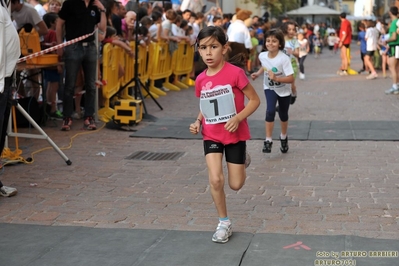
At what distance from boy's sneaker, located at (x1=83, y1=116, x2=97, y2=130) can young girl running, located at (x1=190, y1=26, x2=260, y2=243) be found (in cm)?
609

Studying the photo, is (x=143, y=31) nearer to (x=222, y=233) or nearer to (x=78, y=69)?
(x=78, y=69)

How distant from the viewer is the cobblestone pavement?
649 cm

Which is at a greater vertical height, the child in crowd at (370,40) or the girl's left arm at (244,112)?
the girl's left arm at (244,112)

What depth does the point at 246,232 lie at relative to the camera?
610 centimetres

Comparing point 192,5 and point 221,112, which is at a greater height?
point 221,112

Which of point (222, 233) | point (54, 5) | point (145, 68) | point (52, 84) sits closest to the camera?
point (222, 233)

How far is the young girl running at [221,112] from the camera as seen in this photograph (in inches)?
229

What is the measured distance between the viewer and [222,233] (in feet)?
19.0

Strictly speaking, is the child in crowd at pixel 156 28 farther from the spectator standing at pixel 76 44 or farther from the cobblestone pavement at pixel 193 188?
the cobblestone pavement at pixel 193 188

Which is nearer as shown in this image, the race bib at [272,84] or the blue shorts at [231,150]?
the blue shorts at [231,150]

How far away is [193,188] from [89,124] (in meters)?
4.44

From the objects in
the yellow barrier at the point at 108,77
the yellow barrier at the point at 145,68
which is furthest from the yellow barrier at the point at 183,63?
the yellow barrier at the point at 108,77

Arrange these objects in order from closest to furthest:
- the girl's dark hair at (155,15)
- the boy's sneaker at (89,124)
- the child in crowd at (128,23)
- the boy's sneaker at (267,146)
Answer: the boy's sneaker at (267,146) → the boy's sneaker at (89,124) → the child in crowd at (128,23) → the girl's dark hair at (155,15)

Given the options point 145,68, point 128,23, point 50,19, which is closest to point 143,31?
point 128,23
